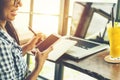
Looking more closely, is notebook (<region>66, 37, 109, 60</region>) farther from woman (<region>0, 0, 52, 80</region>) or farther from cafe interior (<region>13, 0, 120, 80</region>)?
woman (<region>0, 0, 52, 80</region>)

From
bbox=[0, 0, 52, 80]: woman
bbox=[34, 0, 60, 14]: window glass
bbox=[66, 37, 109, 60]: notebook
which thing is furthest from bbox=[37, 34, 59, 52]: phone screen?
bbox=[34, 0, 60, 14]: window glass

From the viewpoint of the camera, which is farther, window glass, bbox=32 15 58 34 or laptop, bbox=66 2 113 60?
window glass, bbox=32 15 58 34

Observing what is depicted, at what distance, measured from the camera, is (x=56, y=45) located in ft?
4.47

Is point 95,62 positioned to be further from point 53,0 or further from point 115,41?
point 53,0

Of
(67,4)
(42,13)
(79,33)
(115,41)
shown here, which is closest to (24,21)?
(42,13)

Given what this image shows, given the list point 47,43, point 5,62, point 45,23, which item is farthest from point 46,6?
point 5,62

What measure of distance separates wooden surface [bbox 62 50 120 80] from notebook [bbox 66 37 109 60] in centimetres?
3

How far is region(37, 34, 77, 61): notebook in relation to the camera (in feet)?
4.11

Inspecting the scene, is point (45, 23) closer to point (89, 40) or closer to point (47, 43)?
point (89, 40)

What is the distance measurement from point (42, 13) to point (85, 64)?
8.47ft

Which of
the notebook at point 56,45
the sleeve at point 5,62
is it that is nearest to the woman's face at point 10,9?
the sleeve at point 5,62

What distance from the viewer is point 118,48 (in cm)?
122

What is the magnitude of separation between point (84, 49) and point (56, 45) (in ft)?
0.54

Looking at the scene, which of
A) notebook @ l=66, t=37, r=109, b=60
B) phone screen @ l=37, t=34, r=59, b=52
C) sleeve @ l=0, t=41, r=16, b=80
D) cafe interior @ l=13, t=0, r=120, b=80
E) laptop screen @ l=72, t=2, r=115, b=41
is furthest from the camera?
laptop screen @ l=72, t=2, r=115, b=41
